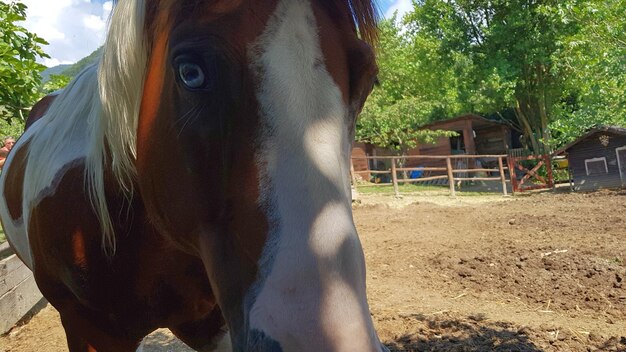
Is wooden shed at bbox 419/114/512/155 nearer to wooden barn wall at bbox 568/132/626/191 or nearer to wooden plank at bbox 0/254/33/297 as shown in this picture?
wooden barn wall at bbox 568/132/626/191

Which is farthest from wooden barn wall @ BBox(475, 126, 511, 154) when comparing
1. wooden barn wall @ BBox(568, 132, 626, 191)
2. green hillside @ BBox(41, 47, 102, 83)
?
green hillside @ BBox(41, 47, 102, 83)

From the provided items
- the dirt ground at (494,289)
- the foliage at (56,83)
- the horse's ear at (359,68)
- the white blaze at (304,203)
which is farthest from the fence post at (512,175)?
the white blaze at (304,203)

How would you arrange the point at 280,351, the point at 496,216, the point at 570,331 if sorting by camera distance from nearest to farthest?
the point at 280,351 < the point at 570,331 < the point at 496,216

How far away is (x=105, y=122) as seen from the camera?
5.20 feet

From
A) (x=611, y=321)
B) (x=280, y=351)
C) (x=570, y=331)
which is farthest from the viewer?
(x=611, y=321)

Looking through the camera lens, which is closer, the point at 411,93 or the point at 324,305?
the point at 324,305

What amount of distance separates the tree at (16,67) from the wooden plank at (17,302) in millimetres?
1713

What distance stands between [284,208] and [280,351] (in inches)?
11.0

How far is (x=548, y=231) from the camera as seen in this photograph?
731cm

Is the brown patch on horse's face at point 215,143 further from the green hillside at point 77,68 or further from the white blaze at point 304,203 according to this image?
the green hillside at point 77,68

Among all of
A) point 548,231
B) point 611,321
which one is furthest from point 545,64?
point 611,321

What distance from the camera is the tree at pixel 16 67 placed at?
3445mm

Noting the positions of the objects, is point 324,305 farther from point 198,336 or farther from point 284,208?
point 198,336

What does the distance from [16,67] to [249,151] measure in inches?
137
